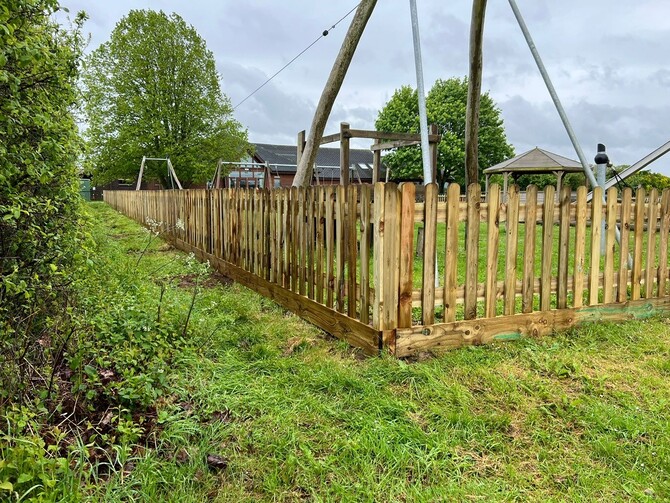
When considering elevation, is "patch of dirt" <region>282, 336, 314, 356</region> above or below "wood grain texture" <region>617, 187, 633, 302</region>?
below

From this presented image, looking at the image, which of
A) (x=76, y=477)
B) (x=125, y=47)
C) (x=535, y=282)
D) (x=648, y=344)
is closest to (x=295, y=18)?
(x=535, y=282)

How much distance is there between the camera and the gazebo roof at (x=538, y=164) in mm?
16797

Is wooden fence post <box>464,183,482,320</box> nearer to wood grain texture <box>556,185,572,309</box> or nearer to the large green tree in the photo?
wood grain texture <box>556,185,572,309</box>

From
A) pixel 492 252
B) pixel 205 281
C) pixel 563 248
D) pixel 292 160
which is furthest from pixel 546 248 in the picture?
pixel 292 160

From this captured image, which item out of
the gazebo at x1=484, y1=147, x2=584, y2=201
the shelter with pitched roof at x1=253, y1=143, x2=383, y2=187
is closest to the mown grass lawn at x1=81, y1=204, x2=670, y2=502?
the gazebo at x1=484, y1=147, x2=584, y2=201

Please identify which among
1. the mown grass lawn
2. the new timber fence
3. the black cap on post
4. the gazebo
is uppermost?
the gazebo

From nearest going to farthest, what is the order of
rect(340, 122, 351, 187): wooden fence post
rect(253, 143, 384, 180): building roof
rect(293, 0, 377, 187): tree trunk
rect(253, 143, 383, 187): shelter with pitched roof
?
rect(293, 0, 377, 187): tree trunk → rect(340, 122, 351, 187): wooden fence post → rect(253, 143, 383, 187): shelter with pitched roof → rect(253, 143, 384, 180): building roof

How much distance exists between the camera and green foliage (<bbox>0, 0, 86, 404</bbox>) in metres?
1.91

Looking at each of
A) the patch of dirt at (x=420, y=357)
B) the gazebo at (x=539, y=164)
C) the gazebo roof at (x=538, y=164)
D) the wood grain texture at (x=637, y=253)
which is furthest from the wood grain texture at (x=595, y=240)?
the gazebo roof at (x=538, y=164)

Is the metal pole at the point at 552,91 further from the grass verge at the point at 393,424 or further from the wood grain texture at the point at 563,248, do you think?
the grass verge at the point at 393,424

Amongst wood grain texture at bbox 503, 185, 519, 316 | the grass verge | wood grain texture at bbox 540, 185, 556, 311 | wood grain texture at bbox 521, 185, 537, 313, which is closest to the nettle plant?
the grass verge

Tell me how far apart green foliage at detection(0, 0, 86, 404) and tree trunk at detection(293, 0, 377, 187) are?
10.1 ft

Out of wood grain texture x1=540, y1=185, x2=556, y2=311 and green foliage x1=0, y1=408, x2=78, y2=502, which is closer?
green foliage x1=0, y1=408, x2=78, y2=502

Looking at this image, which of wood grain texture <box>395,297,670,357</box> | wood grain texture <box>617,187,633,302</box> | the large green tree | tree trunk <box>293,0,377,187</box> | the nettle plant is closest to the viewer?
the nettle plant
